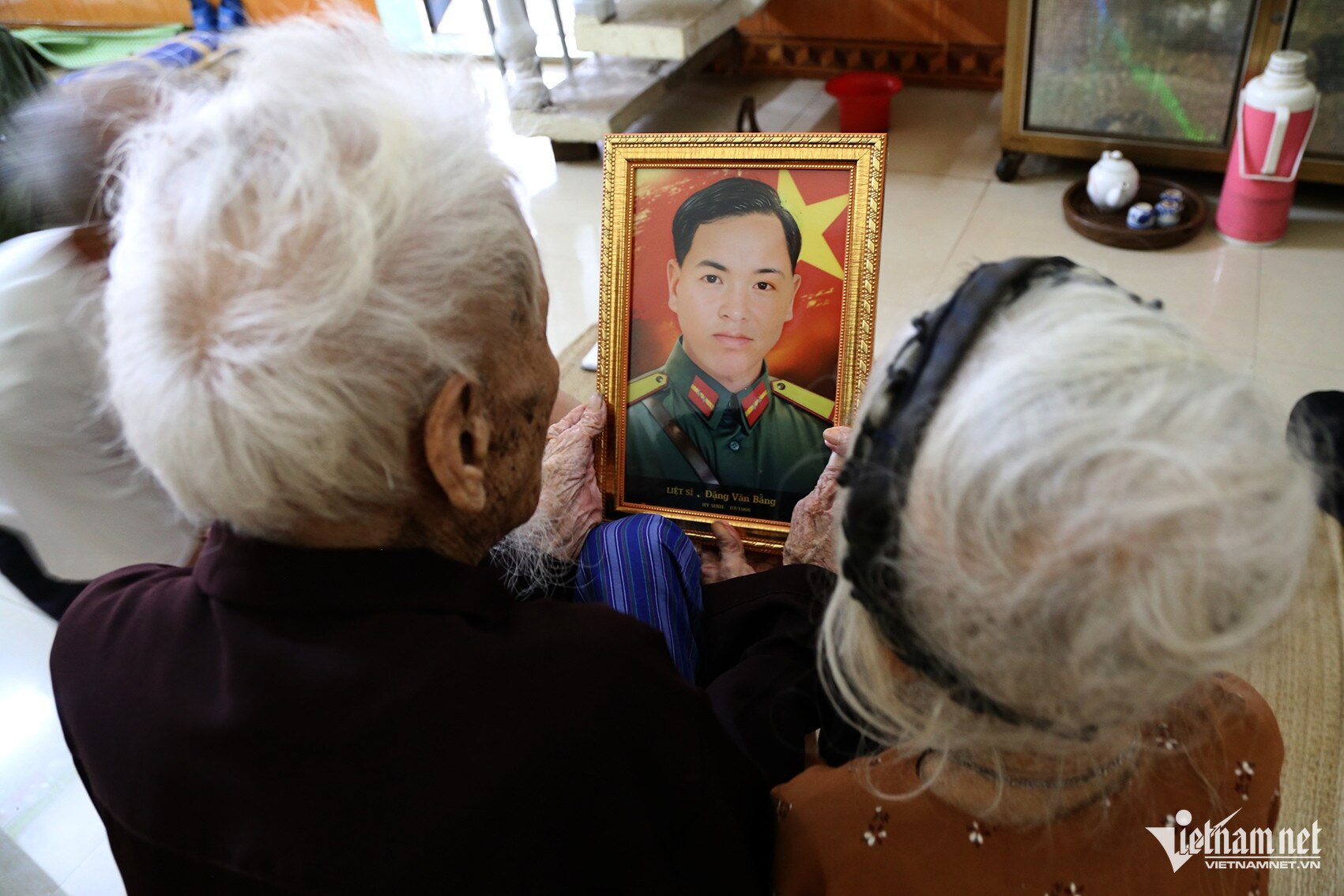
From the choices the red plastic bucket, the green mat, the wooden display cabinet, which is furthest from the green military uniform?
the green mat

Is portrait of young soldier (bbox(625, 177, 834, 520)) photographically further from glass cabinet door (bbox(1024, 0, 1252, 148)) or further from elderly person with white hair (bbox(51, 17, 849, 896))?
A: glass cabinet door (bbox(1024, 0, 1252, 148))

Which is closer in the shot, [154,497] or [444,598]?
[444,598]

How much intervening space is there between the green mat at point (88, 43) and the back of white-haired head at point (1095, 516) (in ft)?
17.5

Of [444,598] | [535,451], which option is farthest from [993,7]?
[444,598]

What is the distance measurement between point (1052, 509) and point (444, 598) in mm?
511

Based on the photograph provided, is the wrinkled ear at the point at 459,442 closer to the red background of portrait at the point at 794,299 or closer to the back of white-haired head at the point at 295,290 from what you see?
the back of white-haired head at the point at 295,290

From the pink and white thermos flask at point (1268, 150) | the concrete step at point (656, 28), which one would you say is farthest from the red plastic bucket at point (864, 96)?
the pink and white thermos flask at point (1268, 150)

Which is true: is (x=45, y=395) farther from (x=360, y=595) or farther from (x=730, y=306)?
(x=730, y=306)

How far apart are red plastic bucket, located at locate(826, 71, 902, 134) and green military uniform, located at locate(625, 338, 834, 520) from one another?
2404 mm

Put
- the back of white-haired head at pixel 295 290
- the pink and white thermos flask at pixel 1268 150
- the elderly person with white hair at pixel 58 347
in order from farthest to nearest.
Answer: the pink and white thermos flask at pixel 1268 150 < the elderly person with white hair at pixel 58 347 < the back of white-haired head at pixel 295 290

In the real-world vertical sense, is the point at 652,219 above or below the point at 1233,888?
above

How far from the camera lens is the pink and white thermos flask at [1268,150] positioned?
2393 millimetres

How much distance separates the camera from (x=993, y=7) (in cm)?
365

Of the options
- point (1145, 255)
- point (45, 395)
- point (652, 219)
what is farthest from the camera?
point (1145, 255)
